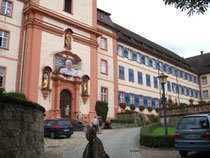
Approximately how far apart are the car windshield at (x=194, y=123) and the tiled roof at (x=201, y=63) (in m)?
47.4

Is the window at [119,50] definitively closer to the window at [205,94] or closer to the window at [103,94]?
the window at [103,94]

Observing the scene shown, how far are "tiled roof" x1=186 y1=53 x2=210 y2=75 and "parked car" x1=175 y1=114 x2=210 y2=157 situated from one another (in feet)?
156

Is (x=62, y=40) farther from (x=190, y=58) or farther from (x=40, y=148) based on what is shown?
(x=190, y=58)

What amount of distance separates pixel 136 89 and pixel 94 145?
3155 centimetres

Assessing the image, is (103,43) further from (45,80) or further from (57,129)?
(57,129)

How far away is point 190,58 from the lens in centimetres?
6172

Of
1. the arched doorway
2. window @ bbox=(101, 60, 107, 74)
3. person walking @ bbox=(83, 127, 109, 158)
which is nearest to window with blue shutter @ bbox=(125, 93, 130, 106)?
window @ bbox=(101, 60, 107, 74)

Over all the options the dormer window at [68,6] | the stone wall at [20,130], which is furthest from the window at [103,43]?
the stone wall at [20,130]

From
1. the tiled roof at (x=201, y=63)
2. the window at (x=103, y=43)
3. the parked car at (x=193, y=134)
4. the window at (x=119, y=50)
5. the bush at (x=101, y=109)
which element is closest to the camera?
the parked car at (x=193, y=134)

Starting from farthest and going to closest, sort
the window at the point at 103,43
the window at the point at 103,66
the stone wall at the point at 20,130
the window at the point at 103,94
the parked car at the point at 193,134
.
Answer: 1. the window at the point at 103,43
2. the window at the point at 103,66
3. the window at the point at 103,94
4. the parked car at the point at 193,134
5. the stone wall at the point at 20,130

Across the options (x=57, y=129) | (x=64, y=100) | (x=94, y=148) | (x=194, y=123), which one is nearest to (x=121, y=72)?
(x=64, y=100)

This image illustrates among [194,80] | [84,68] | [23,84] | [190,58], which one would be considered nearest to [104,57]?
[84,68]

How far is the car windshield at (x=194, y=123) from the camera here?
8611 mm

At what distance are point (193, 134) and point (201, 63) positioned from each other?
52.2 meters
